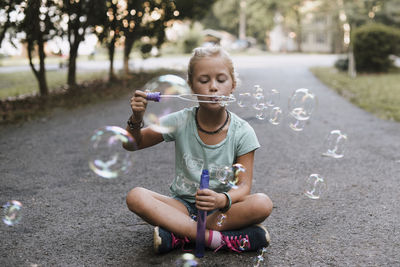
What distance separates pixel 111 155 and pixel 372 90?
8.91 meters

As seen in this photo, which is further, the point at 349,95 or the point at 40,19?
the point at 349,95

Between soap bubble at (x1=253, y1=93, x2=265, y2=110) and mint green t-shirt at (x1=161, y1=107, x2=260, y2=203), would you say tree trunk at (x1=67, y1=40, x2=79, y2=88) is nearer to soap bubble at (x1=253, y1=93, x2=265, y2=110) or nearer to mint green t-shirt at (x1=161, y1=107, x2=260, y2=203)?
soap bubble at (x1=253, y1=93, x2=265, y2=110)

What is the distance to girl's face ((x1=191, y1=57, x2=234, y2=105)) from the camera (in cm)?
259

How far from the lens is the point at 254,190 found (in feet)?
12.8

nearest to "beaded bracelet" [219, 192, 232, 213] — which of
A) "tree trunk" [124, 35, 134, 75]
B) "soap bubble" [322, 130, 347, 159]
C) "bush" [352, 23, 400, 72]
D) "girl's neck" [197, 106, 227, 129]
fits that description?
"girl's neck" [197, 106, 227, 129]

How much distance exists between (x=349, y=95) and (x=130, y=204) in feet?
26.8

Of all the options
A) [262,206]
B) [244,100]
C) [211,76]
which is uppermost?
[211,76]

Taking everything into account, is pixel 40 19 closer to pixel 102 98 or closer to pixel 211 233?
pixel 102 98

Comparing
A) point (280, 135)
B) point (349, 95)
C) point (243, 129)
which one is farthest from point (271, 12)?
Result: point (243, 129)

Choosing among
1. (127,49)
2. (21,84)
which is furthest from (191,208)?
(21,84)

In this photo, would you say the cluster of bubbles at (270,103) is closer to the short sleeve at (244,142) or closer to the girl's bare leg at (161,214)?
the short sleeve at (244,142)

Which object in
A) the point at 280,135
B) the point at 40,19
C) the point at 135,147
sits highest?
the point at 40,19

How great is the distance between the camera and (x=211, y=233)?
263 centimetres

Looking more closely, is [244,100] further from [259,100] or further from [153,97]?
[153,97]
